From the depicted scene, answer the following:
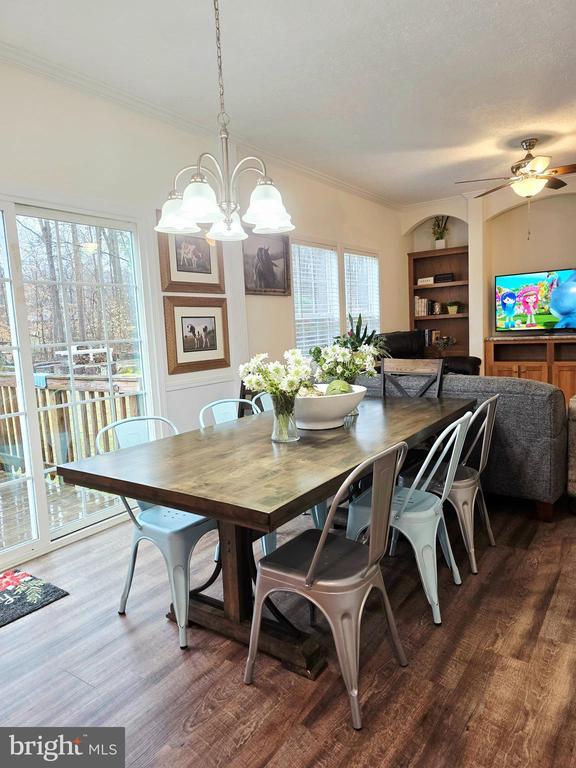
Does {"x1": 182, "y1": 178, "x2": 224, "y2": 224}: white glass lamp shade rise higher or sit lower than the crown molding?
lower

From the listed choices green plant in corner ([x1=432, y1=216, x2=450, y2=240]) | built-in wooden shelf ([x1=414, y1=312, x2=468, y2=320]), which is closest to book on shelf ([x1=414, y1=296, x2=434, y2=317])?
built-in wooden shelf ([x1=414, y1=312, x2=468, y2=320])

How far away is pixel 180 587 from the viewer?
79.4 inches

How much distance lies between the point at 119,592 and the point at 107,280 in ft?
6.50

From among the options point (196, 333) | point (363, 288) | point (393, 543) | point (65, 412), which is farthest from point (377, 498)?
point (363, 288)

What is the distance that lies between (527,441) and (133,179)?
3091 millimetres

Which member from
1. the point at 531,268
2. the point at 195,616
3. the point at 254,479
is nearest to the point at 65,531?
the point at 195,616

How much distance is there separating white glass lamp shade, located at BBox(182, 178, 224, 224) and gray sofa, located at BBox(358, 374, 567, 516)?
2046 millimetres

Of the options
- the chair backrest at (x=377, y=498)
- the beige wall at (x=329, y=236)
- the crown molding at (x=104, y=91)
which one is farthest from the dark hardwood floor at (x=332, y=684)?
the crown molding at (x=104, y=91)

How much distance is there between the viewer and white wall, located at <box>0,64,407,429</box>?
2803mm

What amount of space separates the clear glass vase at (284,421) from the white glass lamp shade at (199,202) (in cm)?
83

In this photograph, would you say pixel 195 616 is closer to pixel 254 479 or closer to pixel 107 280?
pixel 254 479

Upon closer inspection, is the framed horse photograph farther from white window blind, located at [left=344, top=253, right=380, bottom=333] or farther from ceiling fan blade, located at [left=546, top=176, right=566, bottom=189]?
ceiling fan blade, located at [left=546, top=176, right=566, bottom=189]

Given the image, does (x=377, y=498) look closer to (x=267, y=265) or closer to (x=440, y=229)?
(x=267, y=265)

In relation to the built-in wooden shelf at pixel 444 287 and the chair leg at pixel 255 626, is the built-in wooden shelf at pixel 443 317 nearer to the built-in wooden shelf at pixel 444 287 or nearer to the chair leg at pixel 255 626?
the built-in wooden shelf at pixel 444 287
